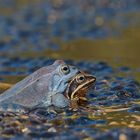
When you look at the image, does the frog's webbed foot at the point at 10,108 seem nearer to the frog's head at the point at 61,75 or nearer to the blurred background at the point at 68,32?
the frog's head at the point at 61,75

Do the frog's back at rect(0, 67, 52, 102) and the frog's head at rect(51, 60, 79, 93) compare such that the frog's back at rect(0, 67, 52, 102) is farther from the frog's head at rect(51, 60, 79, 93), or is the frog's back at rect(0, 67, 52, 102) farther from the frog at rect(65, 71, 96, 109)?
the frog at rect(65, 71, 96, 109)

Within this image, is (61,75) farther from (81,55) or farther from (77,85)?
(81,55)

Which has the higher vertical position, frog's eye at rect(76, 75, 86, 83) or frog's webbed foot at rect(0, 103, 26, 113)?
frog's eye at rect(76, 75, 86, 83)

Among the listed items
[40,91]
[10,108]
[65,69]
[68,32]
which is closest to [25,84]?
[40,91]

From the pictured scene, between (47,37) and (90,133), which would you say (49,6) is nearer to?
(47,37)

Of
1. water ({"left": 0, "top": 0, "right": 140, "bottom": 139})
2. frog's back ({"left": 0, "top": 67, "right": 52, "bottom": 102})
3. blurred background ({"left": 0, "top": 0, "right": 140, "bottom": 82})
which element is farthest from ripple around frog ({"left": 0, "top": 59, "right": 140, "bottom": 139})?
blurred background ({"left": 0, "top": 0, "right": 140, "bottom": 82})

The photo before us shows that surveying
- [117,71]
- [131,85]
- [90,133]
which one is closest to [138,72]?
[117,71]

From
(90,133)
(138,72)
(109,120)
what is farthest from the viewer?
(138,72)

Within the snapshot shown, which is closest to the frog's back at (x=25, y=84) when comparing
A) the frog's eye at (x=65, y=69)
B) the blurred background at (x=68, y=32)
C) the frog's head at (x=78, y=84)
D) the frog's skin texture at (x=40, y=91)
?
the frog's skin texture at (x=40, y=91)
